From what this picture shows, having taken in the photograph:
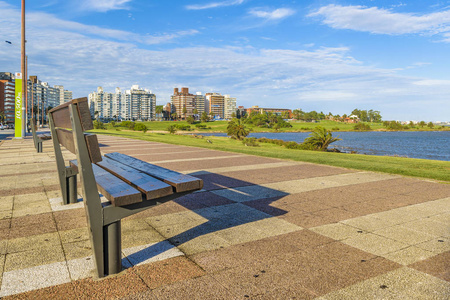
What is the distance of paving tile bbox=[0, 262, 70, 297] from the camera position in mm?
2650

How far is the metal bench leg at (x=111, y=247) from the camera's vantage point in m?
2.88

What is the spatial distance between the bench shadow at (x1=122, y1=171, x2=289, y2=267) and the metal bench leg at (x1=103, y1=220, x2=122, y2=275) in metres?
0.21

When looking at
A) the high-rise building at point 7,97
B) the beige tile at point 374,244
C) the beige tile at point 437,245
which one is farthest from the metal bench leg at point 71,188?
the high-rise building at point 7,97

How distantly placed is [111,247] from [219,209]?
88.5 inches

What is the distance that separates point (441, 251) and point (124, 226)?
3545mm

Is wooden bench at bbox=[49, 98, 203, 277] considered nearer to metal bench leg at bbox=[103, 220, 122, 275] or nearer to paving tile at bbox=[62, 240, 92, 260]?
metal bench leg at bbox=[103, 220, 122, 275]

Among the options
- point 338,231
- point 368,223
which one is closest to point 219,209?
point 338,231

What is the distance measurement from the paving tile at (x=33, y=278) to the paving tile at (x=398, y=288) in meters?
2.16

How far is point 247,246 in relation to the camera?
355 centimetres

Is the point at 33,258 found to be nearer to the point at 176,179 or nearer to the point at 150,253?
the point at 150,253

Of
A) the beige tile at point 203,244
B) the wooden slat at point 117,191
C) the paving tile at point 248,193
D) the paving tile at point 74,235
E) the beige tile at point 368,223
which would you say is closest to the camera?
the wooden slat at point 117,191

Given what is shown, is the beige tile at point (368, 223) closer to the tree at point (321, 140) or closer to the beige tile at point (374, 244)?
the beige tile at point (374, 244)

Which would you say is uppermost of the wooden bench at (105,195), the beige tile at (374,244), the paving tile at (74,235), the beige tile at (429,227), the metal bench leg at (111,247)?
the wooden bench at (105,195)

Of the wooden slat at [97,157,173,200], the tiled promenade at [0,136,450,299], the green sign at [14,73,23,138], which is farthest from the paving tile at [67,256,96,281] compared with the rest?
the green sign at [14,73,23,138]
